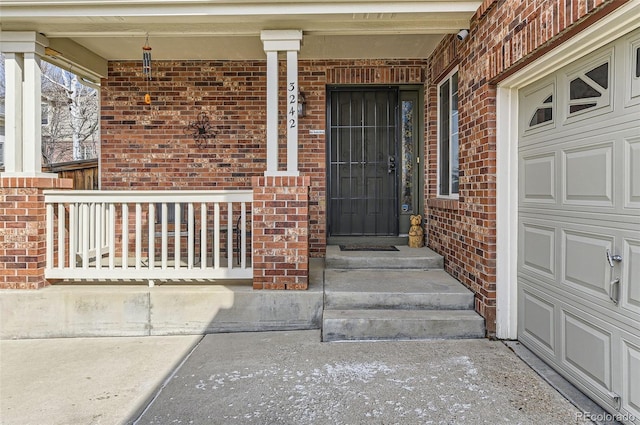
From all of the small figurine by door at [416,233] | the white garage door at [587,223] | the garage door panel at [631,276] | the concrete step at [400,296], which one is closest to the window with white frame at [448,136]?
the small figurine by door at [416,233]

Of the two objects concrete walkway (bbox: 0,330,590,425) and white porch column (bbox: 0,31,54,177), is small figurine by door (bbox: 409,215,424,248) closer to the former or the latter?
concrete walkway (bbox: 0,330,590,425)

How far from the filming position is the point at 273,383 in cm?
278

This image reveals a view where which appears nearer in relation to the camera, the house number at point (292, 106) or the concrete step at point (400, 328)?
the concrete step at point (400, 328)

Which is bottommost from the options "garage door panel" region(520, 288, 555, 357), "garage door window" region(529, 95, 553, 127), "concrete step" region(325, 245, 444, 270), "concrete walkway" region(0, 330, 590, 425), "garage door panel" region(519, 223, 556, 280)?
"concrete walkway" region(0, 330, 590, 425)

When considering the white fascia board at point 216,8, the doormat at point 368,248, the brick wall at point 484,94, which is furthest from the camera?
the doormat at point 368,248

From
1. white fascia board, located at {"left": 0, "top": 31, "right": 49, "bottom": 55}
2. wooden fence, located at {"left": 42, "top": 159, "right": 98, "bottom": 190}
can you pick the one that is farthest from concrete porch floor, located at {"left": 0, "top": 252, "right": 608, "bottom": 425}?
wooden fence, located at {"left": 42, "top": 159, "right": 98, "bottom": 190}

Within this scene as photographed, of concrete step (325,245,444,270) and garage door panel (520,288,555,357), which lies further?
concrete step (325,245,444,270)

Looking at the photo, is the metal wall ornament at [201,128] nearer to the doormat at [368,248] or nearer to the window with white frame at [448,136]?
the doormat at [368,248]

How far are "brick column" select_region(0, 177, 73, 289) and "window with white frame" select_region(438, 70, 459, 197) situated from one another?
4.17m

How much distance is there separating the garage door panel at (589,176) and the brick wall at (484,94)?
715mm

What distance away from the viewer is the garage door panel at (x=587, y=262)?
7.86 feet

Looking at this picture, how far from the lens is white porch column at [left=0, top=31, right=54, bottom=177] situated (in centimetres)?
387

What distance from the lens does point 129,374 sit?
2986mm

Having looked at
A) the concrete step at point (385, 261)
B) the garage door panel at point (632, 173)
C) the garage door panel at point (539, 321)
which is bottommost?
the garage door panel at point (539, 321)
